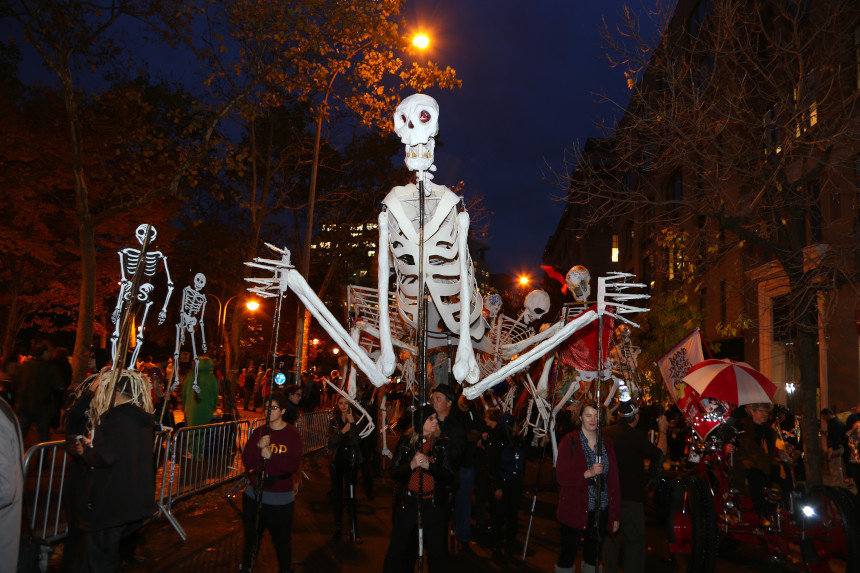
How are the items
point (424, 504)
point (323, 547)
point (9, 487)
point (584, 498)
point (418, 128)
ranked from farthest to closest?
1. point (323, 547)
2. point (584, 498)
3. point (424, 504)
4. point (418, 128)
5. point (9, 487)

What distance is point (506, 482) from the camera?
870 centimetres

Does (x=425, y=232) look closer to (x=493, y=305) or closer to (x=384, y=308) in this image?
(x=384, y=308)

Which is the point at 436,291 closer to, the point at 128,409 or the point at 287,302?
the point at 128,409

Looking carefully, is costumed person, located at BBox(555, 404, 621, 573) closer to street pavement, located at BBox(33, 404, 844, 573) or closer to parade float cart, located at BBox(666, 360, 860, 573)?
street pavement, located at BBox(33, 404, 844, 573)

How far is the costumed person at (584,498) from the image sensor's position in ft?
20.0

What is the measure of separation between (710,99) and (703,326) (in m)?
19.6

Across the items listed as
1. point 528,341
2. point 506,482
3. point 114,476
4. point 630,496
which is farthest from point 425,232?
point 506,482

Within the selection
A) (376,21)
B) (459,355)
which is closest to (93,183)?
(376,21)

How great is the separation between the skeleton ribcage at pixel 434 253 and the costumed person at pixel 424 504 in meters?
1.11

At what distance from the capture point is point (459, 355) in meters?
5.44

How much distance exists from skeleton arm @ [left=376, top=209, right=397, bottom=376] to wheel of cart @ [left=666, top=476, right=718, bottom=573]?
3.86 metres

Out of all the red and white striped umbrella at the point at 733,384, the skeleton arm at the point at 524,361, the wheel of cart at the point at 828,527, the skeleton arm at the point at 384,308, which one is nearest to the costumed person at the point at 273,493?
the skeleton arm at the point at 384,308

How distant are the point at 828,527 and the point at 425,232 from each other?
5657mm

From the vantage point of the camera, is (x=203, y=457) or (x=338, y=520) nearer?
(x=338, y=520)
